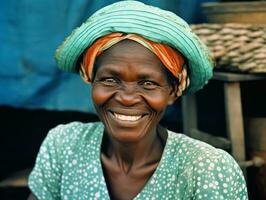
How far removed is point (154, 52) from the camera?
2.44 m

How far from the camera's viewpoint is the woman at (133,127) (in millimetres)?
2430

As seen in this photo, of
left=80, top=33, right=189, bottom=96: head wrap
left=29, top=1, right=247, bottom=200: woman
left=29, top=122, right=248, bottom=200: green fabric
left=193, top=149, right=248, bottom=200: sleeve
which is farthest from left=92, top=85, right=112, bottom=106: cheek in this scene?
left=193, top=149, right=248, bottom=200: sleeve

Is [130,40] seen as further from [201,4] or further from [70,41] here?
[201,4]

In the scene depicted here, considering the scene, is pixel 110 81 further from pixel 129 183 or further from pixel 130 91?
pixel 129 183

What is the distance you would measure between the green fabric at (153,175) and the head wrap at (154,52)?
0.93ft

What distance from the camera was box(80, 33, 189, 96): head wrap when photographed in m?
2.43

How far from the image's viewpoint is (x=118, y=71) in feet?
7.97

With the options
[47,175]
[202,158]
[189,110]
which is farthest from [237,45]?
[47,175]

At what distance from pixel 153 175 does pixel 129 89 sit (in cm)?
43

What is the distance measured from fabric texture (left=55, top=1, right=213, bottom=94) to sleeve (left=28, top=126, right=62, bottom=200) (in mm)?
514

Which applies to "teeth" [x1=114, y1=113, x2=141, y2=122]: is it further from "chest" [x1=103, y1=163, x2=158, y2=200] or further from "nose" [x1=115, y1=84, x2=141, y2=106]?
"chest" [x1=103, y1=163, x2=158, y2=200]

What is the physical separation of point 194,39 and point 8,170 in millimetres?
2287

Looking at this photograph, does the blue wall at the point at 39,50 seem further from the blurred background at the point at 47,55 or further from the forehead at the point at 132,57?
the forehead at the point at 132,57

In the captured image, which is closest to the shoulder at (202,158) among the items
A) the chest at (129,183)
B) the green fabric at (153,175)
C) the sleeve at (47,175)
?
the green fabric at (153,175)
